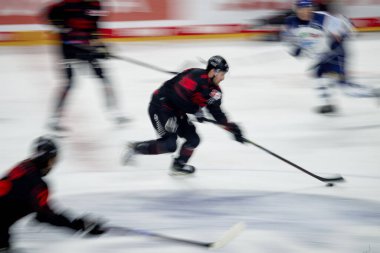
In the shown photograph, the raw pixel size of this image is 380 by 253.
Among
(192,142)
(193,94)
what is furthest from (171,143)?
(193,94)

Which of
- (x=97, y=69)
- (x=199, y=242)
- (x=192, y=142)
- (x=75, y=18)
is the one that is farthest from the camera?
(x=97, y=69)

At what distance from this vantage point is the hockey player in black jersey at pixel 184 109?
3660mm

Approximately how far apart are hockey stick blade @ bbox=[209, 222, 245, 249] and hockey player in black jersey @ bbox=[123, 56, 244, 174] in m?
0.73

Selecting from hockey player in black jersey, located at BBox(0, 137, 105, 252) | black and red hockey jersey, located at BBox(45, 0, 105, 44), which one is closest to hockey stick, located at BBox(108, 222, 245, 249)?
hockey player in black jersey, located at BBox(0, 137, 105, 252)

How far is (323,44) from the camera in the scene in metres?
5.21

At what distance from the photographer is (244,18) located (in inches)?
303

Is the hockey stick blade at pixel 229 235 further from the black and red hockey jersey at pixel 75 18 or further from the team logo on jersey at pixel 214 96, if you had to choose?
the black and red hockey jersey at pixel 75 18

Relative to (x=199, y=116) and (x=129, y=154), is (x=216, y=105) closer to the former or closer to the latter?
(x=199, y=116)

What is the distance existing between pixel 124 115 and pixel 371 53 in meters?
3.41

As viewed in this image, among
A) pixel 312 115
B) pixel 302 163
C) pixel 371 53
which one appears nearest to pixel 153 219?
pixel 302 163

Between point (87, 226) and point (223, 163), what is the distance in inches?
64.5

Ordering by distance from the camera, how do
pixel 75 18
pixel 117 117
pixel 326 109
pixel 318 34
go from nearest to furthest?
1. pixel 75 18
2. pixel 117 117
3. pixel 318 34
4. pixel 326 109

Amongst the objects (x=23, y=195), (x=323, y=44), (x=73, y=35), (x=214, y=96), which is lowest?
(x=23, y=195)

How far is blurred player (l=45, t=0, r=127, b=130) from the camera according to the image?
4.71 m
